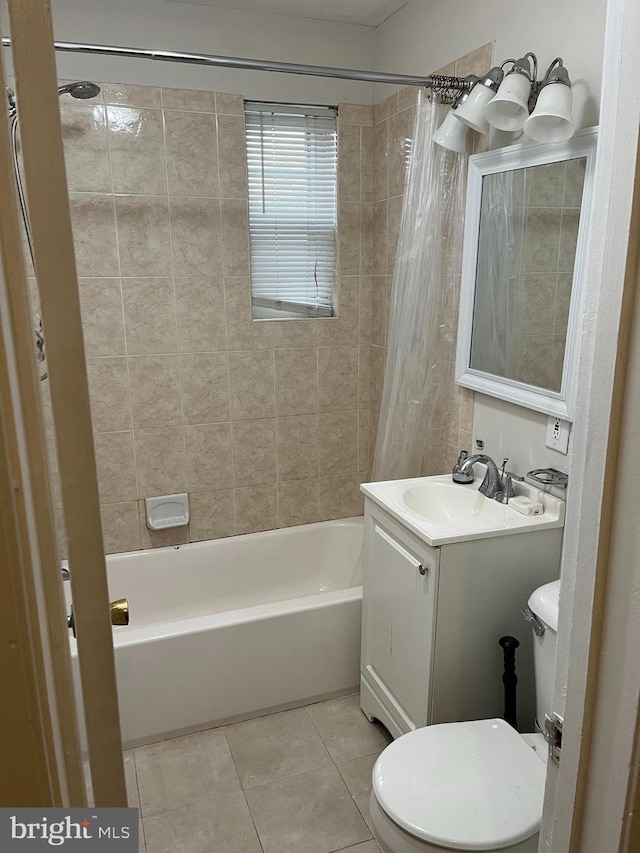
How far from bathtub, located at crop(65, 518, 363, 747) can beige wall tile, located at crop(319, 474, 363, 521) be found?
474 millimetres

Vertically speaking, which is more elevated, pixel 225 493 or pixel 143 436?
pixel 143 436

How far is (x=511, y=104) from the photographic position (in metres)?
1.88

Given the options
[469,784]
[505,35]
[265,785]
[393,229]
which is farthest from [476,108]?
[265,785]

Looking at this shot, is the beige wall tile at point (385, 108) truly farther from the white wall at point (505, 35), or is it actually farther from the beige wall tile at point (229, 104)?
the beige wall tile at point (229, 104)

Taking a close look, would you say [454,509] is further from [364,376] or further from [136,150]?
[136,150]

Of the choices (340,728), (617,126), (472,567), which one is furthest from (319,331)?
(617,126)

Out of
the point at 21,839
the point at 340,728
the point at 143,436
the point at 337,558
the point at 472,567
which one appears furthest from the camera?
the point at 337,558

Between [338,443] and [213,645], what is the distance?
1196 millimetres

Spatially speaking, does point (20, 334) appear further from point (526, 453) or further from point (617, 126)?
point (526, 453)

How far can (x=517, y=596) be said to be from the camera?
1956 mm

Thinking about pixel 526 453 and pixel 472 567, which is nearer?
pixel 472 567

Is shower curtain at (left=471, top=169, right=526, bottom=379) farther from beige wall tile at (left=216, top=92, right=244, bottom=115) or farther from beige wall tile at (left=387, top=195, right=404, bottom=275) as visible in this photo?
beige wall tile at (left=216, top=92, right=244, bottom=115)

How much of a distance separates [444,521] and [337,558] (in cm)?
106

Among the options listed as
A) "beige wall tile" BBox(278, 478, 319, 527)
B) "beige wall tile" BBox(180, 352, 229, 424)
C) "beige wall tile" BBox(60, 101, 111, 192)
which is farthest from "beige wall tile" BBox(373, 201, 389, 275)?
"beige wall tile" BBox(60, 101, 111, 192)
